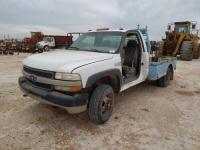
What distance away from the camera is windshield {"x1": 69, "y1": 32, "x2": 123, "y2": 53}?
13.3 ft

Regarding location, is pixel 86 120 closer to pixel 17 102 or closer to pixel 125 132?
pixel 125 132

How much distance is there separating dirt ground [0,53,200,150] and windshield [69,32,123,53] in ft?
4.81

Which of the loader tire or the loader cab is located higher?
the loader cab

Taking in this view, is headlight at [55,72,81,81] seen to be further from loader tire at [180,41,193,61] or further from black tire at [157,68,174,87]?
loader tire at [180,41,193,61]

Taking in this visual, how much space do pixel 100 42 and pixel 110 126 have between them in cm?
193

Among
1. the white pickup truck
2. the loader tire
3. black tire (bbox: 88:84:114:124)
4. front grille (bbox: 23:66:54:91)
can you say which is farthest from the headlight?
the loader tire

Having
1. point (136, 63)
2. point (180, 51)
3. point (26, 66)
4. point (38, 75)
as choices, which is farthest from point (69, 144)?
point (180, 51)

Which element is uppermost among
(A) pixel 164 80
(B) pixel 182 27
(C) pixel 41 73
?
(B) pixel 182 27

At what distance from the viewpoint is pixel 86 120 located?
3756 millimetres

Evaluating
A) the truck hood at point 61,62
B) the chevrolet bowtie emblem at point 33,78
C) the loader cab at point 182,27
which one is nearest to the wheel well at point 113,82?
the truck hood at point 61,62

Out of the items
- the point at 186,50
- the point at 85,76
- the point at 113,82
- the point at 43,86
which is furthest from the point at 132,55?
the point at 186,50

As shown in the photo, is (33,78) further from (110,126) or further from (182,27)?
(182,27)

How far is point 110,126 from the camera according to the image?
11.6 feet

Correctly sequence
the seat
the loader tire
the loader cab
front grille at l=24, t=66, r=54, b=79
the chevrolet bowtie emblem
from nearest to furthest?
front grille at l=24, t=66, r=54, b=79 → the chevrolet bowtie emblem → the seat → the loader tire → the loader cab
